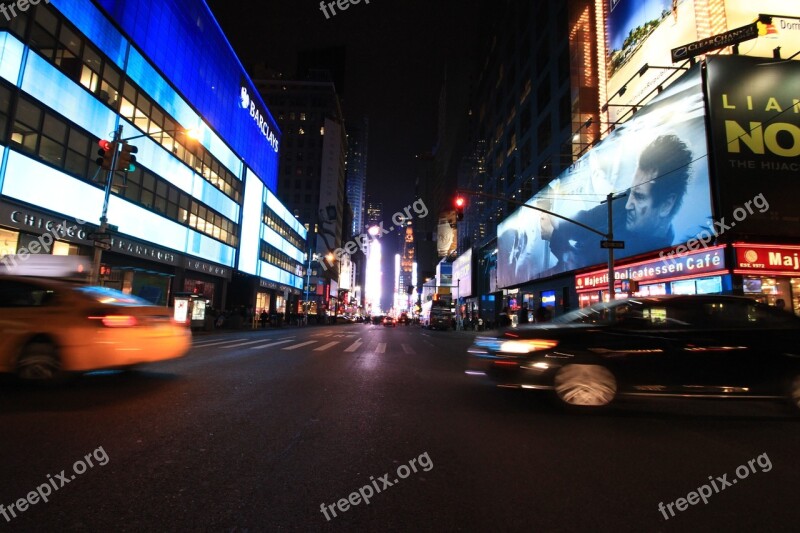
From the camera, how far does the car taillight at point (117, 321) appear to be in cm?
620

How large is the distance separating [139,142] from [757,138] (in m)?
32.1

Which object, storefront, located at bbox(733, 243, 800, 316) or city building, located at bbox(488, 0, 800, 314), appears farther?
city building, located at bbox(488, 0, 800, 314)

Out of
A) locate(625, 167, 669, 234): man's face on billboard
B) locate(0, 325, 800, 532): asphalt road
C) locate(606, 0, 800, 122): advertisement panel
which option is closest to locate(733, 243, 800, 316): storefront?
locate(625, 167, 669, 234): man's face on billboard

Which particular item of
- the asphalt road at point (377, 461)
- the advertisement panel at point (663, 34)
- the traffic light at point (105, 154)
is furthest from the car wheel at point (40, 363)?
the advertisement panel at point (663, 34)

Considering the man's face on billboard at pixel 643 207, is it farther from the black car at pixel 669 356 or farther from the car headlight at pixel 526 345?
the car headlight at pixel 526 345

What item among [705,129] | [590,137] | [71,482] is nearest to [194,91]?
[590,137]

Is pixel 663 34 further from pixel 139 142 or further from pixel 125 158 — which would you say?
pixel 139 142

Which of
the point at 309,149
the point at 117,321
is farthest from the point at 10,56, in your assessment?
the point at 309,149

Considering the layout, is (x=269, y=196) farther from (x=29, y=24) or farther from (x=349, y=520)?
(x=349, y=520)

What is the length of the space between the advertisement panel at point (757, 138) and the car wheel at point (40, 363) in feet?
68.8

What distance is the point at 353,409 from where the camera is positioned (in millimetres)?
5609

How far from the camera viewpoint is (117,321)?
20.7ft

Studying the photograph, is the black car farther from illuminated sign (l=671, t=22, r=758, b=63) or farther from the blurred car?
illuminated sign (l=671, t=22, r=758, b=63)

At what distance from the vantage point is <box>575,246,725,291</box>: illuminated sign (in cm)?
1728
